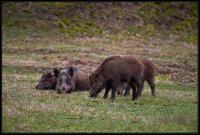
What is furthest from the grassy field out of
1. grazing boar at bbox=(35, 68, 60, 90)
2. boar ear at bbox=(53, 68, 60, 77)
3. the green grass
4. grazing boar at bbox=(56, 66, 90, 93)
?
boar ear at bbox=(53, 68, 60, 77)

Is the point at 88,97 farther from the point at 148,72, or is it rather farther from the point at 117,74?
the point at 148,72

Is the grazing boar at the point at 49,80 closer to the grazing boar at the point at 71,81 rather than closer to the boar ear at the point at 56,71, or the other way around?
the boar ear at the point at 56,71

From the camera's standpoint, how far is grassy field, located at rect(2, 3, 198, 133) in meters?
12.6

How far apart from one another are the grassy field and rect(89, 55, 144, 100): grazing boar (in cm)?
48

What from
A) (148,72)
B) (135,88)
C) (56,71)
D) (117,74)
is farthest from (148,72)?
(56,71)

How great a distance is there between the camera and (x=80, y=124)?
1270cm

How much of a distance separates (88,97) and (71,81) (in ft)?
7.03

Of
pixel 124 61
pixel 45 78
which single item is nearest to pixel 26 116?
pixel 124 61

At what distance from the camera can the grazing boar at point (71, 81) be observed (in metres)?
19.2

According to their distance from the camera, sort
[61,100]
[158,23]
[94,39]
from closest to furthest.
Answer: [61,100] → [94,39] → [158,23]

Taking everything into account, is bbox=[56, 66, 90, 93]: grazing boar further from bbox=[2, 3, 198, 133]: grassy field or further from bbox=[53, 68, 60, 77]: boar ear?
bbox=[2, 3, 198, 133]: grassy field

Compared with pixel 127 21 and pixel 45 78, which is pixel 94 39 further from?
pixel 45 78

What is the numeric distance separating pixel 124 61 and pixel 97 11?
3006cm

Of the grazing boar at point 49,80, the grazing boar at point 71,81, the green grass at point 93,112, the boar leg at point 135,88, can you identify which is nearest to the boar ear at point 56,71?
the grazing boar at point 49,80
